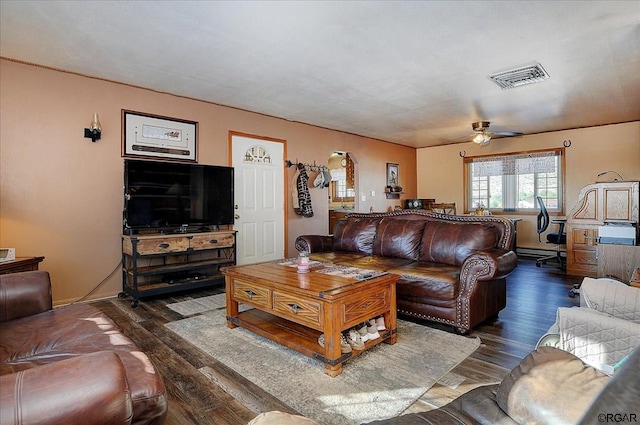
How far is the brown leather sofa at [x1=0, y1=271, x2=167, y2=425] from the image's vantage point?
838 millimetres

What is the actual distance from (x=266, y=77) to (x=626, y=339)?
3.81 meters

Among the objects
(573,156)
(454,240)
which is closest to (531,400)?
(454,240)

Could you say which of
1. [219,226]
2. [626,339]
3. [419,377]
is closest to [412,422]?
[626,339]

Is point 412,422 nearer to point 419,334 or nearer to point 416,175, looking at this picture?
point 419,334

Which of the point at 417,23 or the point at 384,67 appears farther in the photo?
the point at 384,67

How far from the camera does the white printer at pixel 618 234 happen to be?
14.0ft

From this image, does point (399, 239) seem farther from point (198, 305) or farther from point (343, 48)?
point (198, 305)

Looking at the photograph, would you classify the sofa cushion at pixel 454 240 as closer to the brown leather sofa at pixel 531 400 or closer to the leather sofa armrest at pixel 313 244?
the leather sofa armrest at pixel 313 244

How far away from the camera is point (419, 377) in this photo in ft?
7.18

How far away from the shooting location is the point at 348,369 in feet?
7.60

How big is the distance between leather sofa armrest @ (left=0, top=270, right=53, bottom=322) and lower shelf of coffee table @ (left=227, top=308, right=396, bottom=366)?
54.3 inches

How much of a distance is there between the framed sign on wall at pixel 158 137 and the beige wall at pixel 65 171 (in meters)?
0.10

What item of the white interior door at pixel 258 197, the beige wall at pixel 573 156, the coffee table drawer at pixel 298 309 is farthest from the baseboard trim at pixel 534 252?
the coffee table drawer at pixel 298 309

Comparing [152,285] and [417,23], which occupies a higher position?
[417,23]
